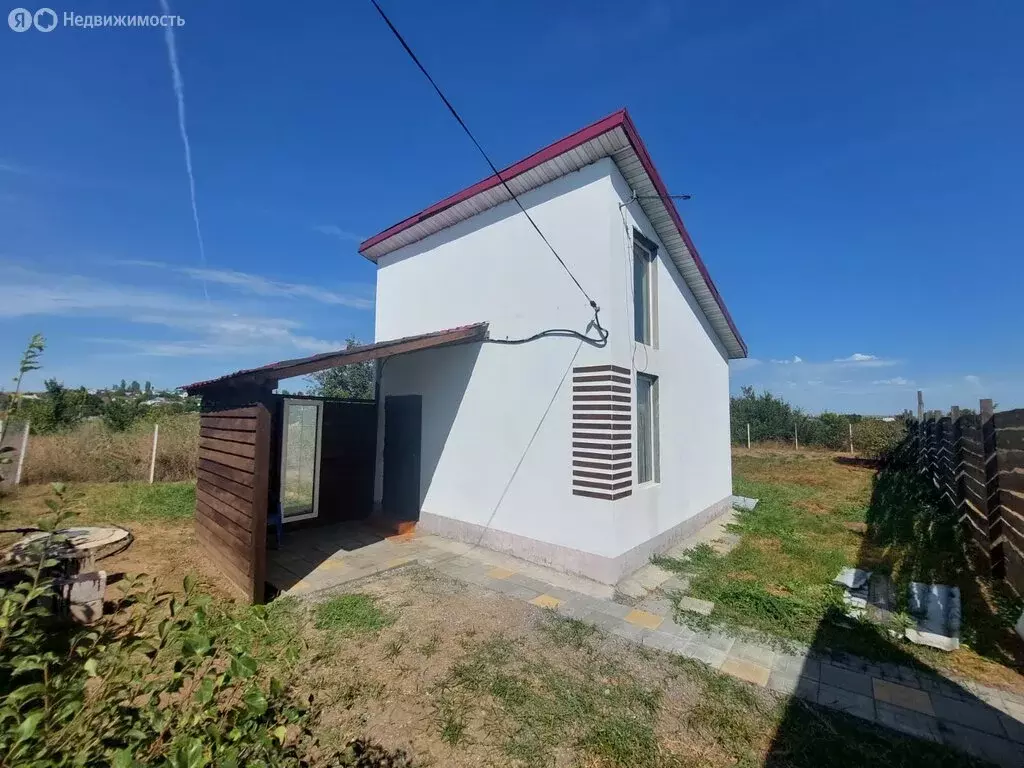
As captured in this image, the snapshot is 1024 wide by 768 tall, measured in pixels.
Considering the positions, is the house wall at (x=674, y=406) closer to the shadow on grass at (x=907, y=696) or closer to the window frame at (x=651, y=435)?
the window frame at (x=651, y=435)

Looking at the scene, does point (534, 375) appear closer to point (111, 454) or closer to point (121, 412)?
point (111, 454)

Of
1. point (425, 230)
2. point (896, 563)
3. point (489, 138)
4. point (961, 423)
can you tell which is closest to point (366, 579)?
point (489, 138)

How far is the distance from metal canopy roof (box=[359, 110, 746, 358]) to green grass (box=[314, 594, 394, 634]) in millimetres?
5704

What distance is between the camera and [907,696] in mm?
3641

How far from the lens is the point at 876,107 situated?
7793 millimetres

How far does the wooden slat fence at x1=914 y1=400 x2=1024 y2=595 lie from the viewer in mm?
5043

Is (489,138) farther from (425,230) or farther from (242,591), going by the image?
(242,591)

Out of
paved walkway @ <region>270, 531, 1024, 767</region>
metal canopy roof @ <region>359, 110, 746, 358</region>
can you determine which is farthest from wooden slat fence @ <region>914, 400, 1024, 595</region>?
metal canopy roof @ <region>359, 110, 746, 358</region>

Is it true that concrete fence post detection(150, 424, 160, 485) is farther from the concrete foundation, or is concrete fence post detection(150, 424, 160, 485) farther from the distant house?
the concrete foundation

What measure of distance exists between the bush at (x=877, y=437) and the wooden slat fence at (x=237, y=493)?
22949 mm

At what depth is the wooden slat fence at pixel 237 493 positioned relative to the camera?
16.0 ft

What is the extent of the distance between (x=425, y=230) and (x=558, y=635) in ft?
23.8

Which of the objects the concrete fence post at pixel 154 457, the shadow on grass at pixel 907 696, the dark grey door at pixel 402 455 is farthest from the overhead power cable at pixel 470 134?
the concrete fence post at pixel 154 457

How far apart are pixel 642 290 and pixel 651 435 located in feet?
8.01
